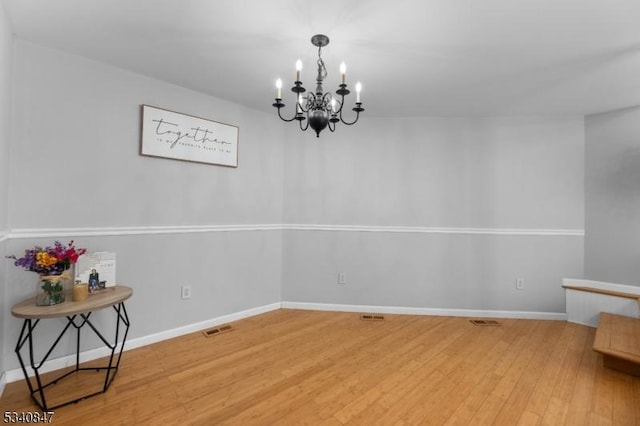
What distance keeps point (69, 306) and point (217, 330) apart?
1.43 m

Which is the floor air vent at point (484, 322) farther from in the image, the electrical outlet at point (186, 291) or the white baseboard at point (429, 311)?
the electrical outlet at point (186, 291)

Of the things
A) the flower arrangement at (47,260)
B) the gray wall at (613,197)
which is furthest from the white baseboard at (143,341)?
the gray wall at (613,197)

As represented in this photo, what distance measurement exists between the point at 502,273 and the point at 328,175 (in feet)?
7.92

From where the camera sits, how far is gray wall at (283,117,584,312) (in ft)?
11.8

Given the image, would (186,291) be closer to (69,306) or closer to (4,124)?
(69,306)

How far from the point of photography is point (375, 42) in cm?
208

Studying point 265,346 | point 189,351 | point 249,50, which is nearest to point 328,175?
point 249,50

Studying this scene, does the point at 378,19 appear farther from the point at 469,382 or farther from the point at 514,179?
the point at 514,179

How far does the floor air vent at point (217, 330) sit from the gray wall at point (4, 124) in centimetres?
140

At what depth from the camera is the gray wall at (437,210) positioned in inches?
141

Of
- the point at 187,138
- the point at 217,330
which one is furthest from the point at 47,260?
the point at 217,330

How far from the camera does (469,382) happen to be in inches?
86.0

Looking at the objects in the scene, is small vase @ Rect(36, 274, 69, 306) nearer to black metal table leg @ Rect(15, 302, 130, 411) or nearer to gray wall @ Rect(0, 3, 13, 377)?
black metal table leg @ Rect(15, 302, 130, 411)

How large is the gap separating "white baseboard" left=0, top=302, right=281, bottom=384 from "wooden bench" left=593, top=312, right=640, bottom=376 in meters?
3.10
